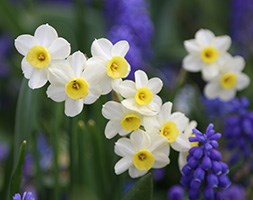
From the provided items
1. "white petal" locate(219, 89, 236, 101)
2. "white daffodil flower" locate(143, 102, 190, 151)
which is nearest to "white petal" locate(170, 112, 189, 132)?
"white daffodil flower" locate(143, 102, 190, 151)

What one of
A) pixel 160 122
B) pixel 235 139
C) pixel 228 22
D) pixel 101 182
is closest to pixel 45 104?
pixel 101 182

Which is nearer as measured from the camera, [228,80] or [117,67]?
[117,67]

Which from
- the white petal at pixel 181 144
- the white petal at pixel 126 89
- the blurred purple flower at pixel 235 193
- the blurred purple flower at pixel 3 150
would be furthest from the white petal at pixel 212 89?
the blurred purple flower at pixel 3 150

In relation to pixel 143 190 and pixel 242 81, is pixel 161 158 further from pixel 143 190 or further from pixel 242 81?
pixel 242 81

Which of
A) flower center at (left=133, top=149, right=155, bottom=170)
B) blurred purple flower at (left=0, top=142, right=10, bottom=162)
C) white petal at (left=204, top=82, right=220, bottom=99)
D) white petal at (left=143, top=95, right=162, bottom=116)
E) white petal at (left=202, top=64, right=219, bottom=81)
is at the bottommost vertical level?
flower center at (left=133, top=149, right=155, bottom=170)

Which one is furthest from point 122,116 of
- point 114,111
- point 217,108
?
point 217,108

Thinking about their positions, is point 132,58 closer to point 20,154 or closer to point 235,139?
point 235,139

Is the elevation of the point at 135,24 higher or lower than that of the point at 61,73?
higher

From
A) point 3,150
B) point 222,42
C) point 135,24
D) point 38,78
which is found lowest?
point 38,78

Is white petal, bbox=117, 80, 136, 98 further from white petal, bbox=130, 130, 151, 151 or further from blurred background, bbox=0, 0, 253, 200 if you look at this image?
blurred background, bbox=0, 0, 253, 200
